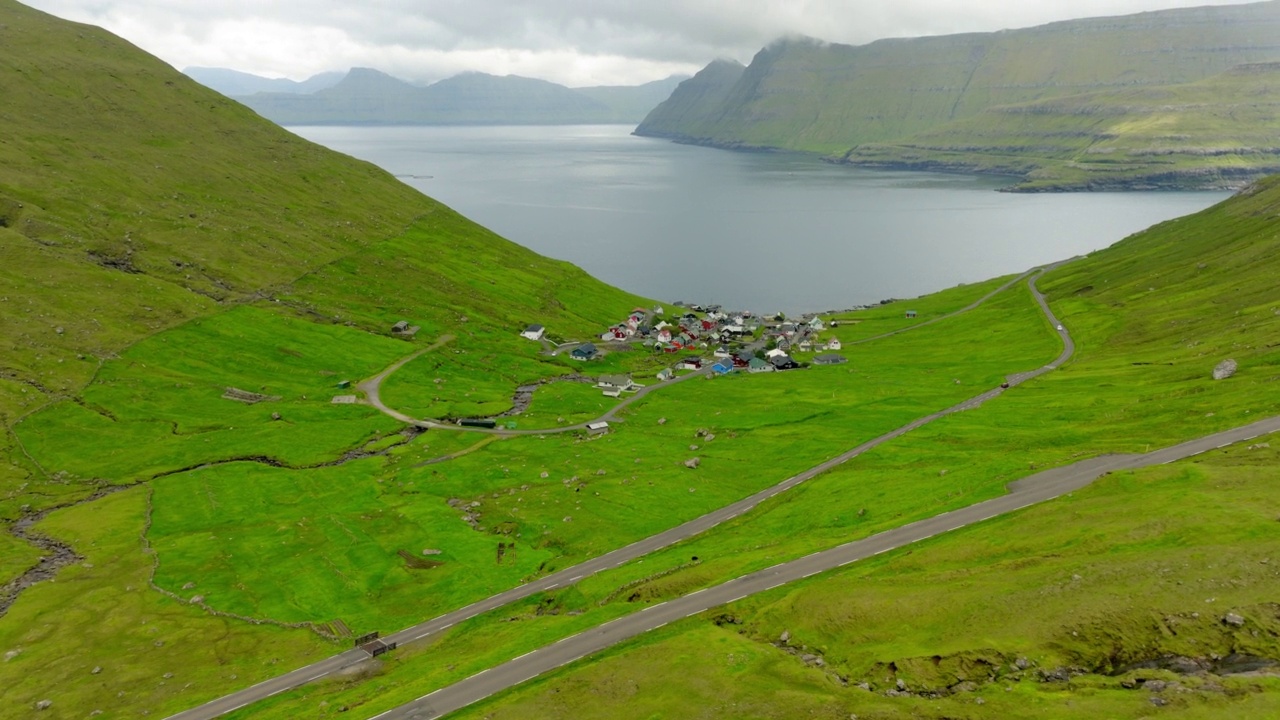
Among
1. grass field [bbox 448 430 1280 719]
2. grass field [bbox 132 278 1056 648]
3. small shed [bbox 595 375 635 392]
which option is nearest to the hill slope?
grass field [bbox 132 278 1056 648]

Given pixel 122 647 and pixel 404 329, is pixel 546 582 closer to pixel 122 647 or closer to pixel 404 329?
pixel 122 647

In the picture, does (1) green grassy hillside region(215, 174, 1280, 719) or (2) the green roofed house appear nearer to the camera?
(1) green grassy hillside region(215, 174, 1280, 719)

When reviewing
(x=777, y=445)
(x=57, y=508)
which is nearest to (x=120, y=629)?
(x=57, y=508)

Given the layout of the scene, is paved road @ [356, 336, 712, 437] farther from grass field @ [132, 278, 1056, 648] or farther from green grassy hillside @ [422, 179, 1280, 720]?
green grassy hillside @ [422, 179, 1280, 720]

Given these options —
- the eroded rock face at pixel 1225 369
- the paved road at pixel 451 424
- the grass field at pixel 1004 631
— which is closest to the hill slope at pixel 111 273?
the paved road at pixel 451 424

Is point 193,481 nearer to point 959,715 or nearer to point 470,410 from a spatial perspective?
point 470,410

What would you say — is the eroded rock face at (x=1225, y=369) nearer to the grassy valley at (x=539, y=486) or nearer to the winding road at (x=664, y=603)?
the grassy valley at (x=539, y=486)
